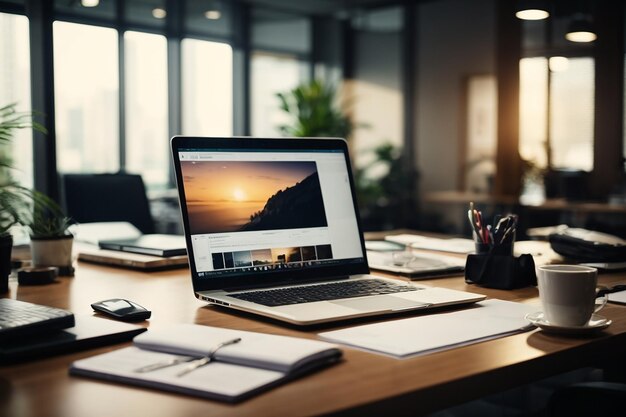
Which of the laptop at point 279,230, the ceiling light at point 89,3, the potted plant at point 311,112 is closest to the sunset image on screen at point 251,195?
the laptop at point 279,230

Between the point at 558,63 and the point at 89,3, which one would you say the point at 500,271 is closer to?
the point at 558,63

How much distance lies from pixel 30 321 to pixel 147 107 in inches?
281

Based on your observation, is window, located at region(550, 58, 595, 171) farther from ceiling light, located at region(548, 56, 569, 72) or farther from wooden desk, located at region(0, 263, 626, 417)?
wooden desk, located at region(0, 263, 626, 417)

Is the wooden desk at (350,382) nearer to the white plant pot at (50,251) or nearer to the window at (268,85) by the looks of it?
the white plant pot at (50,251)

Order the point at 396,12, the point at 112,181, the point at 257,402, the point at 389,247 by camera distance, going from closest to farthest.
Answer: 1. the point at 257,402
2. the point at 389,247
3. the point at 112,181
4. the point at 396,12

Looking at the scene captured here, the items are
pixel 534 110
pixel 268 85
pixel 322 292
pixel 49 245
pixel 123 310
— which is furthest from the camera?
pixel 268 85

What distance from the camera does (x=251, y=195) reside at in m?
1.50

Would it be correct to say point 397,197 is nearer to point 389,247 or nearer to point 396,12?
point 396,12

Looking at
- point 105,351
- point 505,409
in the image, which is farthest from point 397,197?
point 105,351

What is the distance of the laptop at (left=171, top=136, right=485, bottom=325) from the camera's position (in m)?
1.35

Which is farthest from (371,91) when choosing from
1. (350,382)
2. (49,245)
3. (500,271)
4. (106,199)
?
(350,382)

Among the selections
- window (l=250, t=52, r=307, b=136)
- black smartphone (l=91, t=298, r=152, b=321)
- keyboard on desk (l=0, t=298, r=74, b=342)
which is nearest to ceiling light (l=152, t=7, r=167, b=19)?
window (l=250, t=52, r=307, b=136)

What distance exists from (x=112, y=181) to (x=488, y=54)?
5772mm

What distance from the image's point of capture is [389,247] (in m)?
2.15
